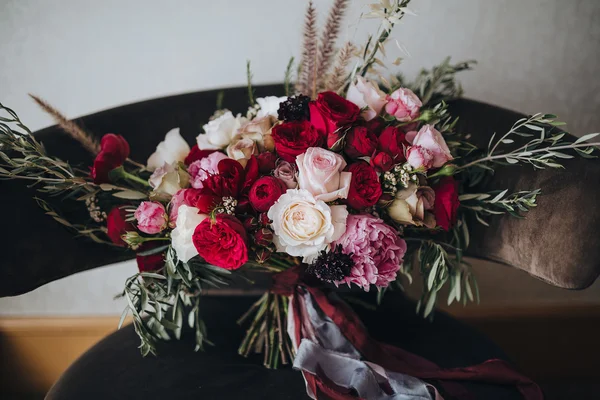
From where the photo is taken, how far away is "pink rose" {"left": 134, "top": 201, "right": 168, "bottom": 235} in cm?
73

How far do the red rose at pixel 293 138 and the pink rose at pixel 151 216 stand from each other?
21 cm

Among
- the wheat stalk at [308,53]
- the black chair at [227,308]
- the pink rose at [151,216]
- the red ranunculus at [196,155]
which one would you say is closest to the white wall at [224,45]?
the black chair at [227,308]

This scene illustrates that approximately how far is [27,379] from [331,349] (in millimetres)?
1056

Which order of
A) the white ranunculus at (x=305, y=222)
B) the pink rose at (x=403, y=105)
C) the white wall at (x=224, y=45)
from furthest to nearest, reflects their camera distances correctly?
the white wall at (x=224, y=45), the pink rose at (x=403, y=105), the white ranunculus at (x=305, y=222)

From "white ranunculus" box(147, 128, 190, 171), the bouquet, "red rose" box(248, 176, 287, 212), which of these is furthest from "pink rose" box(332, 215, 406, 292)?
"white ranunculus" box(147, 128, 190, 171)

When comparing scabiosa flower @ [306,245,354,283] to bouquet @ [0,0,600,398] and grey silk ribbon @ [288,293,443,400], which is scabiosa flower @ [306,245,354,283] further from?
grey silk ribbon @ [288,293,443,400]

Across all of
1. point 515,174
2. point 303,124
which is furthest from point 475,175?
point 303,124

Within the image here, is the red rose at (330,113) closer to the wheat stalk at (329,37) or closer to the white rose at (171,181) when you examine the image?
the wheat stalk at (329,37)

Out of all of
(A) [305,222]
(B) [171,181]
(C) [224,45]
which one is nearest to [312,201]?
(A) [305,222]

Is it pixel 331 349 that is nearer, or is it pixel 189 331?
pixel 331 349

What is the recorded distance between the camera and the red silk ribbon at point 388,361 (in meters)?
0.80

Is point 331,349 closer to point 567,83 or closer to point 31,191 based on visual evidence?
point 31,191

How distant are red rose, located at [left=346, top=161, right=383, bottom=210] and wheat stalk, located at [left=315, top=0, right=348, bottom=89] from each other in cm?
23

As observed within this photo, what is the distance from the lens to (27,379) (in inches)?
54.6
